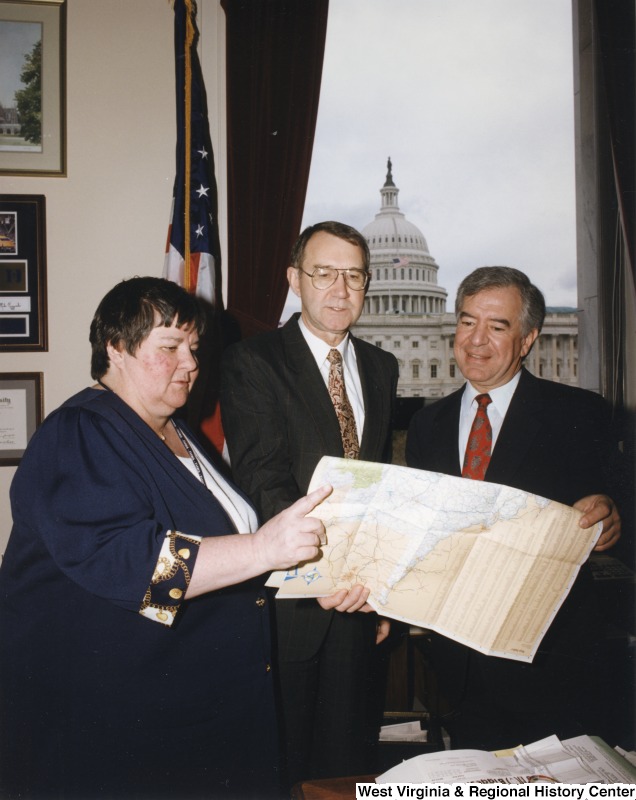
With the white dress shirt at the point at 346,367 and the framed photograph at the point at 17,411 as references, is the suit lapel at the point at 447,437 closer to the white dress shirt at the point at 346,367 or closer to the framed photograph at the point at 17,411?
the white dress shirt at the point at 346,367

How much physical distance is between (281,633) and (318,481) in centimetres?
79

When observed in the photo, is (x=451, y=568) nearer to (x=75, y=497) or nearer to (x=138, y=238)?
(x=75, y=497)

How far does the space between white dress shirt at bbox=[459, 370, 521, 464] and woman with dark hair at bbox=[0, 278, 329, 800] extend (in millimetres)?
734

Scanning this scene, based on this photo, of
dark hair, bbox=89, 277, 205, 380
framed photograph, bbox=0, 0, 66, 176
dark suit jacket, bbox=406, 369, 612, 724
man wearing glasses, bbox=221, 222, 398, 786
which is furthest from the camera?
framed photograph, bbox=0, 0, 66, 176

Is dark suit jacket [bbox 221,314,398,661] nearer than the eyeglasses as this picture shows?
Yes

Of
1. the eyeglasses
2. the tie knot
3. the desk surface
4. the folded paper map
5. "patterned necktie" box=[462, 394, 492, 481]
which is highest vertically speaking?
the eyeglasses

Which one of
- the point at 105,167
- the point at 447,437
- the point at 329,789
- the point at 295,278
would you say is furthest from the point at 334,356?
the point at 105,167

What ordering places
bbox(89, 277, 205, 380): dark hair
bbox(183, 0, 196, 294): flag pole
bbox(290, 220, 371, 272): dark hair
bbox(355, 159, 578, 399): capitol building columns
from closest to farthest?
bbox(89, 277, 205, 380): dark hair → bbox(290, 220, 371, 272): dark hair → bbox(183, 0, 196, 294): flag pole → bbox(355, 159, 578, 399): capitol building columns

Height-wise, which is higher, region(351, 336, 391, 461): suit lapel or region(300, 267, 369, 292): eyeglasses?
region(300, 267, 369, 292): eyeglasses

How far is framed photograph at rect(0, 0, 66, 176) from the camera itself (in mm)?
2762

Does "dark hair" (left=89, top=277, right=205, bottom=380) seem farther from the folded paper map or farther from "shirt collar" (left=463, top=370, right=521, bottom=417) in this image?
"shirt collar" (left=463, top=370, right=521, bottom=417)

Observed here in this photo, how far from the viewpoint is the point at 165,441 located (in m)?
1.38

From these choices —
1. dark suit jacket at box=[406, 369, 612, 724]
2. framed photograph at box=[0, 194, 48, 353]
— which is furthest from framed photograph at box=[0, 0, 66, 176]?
dark suit jacket at box=[406, 369, 612, 724]

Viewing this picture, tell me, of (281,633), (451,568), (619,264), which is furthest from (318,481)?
(619,264)
